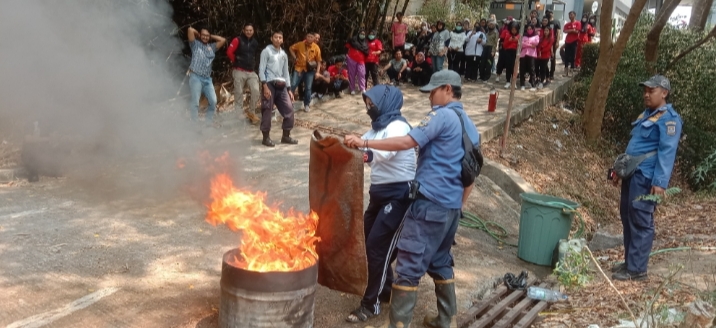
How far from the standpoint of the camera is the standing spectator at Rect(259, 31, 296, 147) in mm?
9312

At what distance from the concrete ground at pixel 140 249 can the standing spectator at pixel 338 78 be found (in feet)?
13.9

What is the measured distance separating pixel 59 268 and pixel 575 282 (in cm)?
438

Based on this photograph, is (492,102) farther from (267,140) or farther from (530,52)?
(267,140)

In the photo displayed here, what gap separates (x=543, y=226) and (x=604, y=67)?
6298 millimetres

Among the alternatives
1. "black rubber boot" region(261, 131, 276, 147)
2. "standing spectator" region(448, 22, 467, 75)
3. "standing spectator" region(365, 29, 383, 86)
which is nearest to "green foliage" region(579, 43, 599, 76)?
"standing spectator" region(448, 22, 467, 75)

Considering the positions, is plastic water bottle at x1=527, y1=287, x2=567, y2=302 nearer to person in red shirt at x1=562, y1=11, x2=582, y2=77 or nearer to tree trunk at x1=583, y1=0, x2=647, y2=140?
tree trunk at x1=583, y1=0, x2=647, y2=140

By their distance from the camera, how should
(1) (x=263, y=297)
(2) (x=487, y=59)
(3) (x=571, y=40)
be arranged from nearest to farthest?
1. (1) (x=263, y=297)
2. (2) (x=487, y=59)
3. (3) (x=571, y=40)

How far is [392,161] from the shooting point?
14.5ft

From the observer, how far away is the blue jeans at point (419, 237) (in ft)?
13.5

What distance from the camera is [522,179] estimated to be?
9406mm

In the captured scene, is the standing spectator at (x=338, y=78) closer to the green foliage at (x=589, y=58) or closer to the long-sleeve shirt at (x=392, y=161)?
the green foliage at (x=589, y=58)

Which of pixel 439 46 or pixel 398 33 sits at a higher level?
pixel 398 33

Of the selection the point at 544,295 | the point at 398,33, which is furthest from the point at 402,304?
the point at 398,33

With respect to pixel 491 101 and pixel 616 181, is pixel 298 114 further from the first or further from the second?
pixel 616 181
